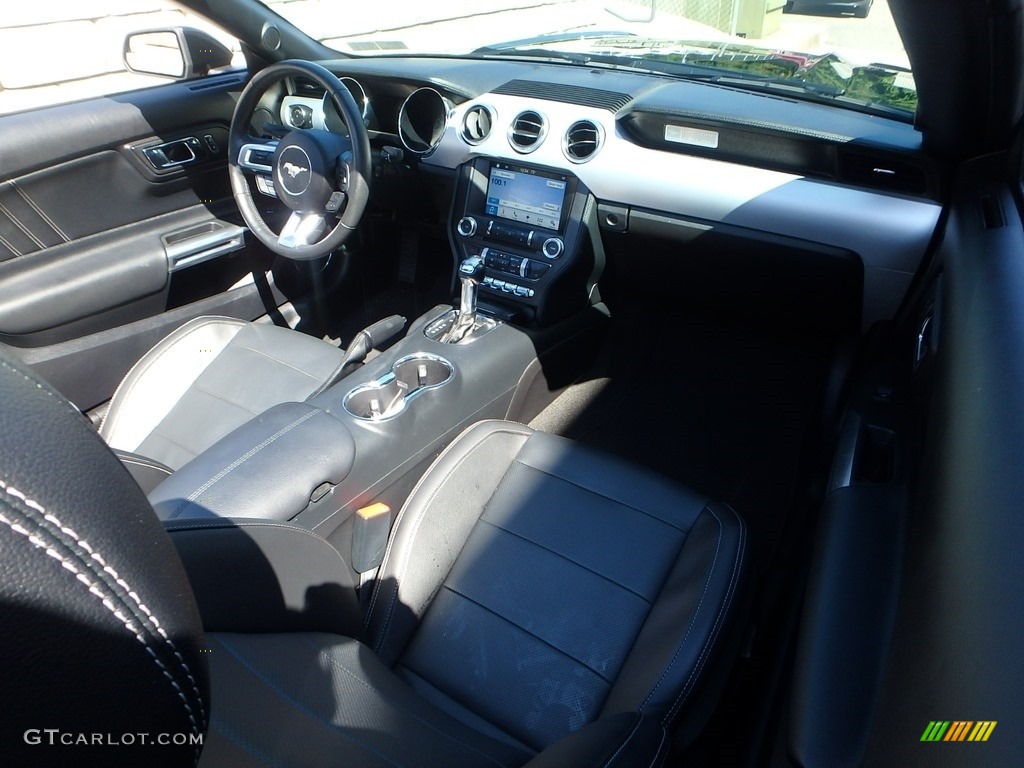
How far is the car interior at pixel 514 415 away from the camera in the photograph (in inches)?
20.2

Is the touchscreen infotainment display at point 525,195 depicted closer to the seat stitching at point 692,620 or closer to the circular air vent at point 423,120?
the circular air vent at point 423,120

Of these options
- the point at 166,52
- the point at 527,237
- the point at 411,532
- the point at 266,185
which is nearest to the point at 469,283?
the point at 527,237

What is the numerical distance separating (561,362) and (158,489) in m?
1.26

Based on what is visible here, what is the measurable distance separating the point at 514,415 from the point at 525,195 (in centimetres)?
66

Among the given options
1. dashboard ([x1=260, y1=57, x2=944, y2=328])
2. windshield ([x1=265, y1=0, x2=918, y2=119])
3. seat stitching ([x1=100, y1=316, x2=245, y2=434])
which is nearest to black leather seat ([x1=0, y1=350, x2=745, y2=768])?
dashboard ([x1=260, y1=57, x2=944, y2=328])

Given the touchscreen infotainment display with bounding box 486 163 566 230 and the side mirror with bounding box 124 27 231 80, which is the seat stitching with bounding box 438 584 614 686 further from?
the side mirror with bounding box 124 27 231 80

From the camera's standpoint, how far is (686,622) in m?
1.19

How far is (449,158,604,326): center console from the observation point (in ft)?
6.90

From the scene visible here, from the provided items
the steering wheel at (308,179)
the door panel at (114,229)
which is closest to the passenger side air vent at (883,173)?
the steering wheel at (308,179)

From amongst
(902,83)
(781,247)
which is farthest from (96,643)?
(902,83)

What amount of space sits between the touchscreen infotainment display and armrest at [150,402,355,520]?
0.94m

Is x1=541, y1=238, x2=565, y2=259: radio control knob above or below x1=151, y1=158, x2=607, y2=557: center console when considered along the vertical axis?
above

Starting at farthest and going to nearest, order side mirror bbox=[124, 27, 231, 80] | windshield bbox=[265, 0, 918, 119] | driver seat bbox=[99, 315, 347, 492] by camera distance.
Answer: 1. side mirror bbox=[124, 27, 231, 80]
2. driver seat bbox=[99, 315, 347, 492]
3. windshield bbox=[265, 0, 918, 119]

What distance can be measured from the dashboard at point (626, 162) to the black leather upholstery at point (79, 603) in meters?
1.69
